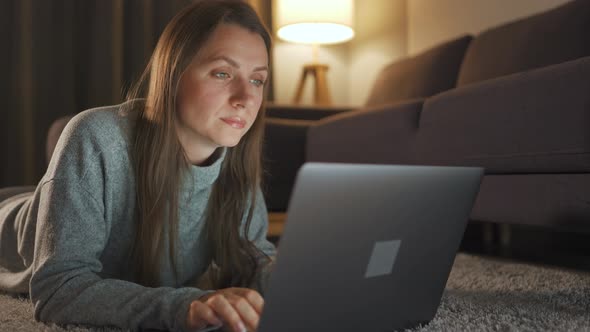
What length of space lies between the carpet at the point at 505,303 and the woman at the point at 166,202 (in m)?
0.08

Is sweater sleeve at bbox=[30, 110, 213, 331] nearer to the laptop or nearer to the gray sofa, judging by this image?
the laptop

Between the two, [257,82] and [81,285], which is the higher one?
[257,82]

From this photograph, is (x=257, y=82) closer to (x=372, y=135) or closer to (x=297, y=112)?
(x=372, y=135)

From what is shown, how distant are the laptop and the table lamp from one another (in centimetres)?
236

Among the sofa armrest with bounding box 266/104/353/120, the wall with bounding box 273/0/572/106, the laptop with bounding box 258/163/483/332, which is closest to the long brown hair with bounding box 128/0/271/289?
the laptop with bounding box 258/163/483/332

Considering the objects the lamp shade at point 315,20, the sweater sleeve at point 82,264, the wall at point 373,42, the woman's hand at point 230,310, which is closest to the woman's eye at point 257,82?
the sweater sleeve at point 82,264

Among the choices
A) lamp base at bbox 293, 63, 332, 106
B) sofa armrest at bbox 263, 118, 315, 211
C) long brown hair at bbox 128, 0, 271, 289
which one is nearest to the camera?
long brown hair at bbox 128, 0, 271, 289

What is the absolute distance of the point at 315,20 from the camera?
2.90 meters

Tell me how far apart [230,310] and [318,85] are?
2658mm

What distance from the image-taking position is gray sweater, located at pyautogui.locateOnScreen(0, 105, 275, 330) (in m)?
0.72

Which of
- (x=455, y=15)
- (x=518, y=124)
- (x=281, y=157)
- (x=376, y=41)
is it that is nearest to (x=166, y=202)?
(x=518, y=124)

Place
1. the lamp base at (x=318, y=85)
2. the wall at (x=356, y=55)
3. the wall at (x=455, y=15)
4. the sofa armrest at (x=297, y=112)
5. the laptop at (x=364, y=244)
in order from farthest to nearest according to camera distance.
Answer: the wall at (x=356, y=55) < the lamp base at (x=318, y=85) < the sofa armrest at (x=297, y=112) < the wall at (x=455, y=15) < the laptop at (x=364, y=244)

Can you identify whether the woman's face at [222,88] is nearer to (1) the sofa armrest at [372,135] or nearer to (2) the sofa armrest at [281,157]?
(1) the sofa armrest at [372,135]

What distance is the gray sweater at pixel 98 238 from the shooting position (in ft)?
2.35
